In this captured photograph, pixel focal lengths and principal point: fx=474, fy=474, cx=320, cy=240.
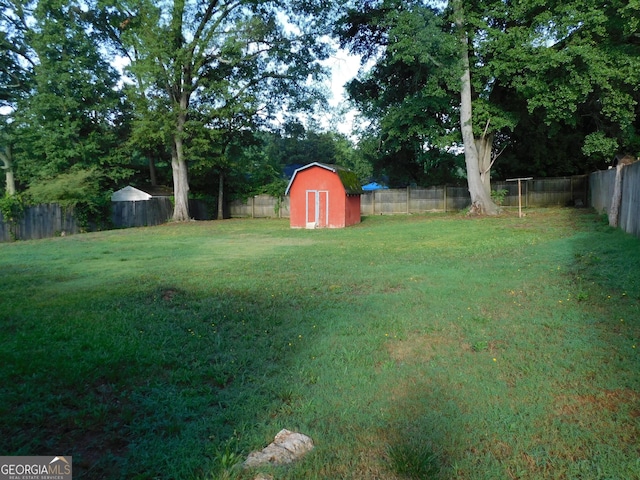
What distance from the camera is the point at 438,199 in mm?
30859

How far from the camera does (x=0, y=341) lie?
4.95 meters

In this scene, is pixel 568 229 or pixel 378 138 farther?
pixel 378 138

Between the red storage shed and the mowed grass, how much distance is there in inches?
566

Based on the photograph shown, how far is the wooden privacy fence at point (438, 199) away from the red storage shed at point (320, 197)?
7.93 meters

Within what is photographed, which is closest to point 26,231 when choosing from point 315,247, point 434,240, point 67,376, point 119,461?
point 315,247

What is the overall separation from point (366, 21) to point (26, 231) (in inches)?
756

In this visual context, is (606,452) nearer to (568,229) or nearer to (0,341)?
(0,341)

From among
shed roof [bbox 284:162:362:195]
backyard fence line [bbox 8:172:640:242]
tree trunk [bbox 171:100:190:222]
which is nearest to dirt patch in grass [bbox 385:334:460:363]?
backyard fence line [bbox 8:172:640:242]

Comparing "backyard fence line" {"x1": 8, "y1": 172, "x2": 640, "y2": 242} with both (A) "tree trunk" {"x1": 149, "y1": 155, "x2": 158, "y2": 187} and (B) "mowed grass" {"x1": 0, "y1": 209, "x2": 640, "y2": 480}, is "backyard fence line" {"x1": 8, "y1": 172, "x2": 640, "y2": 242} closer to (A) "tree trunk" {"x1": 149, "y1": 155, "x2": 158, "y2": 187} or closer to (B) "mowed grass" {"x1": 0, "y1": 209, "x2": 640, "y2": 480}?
(A) "tree trunk" {"x1": 149, "y1": 155, "x2": 158, "y2": 187}

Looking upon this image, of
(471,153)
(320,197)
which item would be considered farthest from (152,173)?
(471,153)

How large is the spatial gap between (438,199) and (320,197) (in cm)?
1073

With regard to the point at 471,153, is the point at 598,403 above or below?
below

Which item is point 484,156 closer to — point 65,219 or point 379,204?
point 379,204

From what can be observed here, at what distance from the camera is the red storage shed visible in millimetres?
23141
